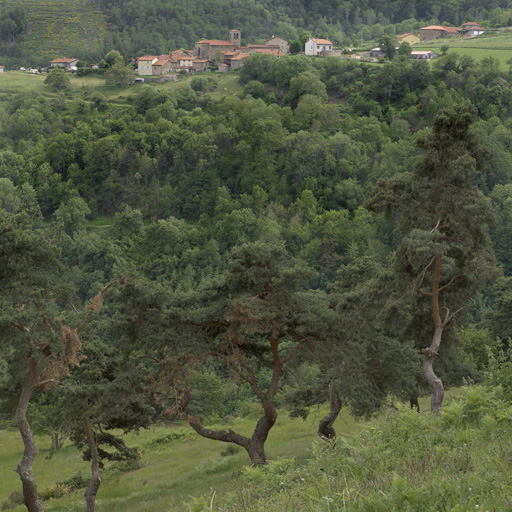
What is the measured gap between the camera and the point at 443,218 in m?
15.4

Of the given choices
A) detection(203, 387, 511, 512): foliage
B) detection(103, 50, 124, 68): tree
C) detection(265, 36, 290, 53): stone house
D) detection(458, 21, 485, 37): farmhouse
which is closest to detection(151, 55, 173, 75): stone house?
detection(103, 50, 124, 68): tree

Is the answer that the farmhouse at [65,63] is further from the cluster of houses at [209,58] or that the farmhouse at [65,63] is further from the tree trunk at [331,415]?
the tree trunk at [331,415]

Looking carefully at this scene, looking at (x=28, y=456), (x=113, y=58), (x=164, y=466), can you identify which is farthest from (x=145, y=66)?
(x=28, y=456)

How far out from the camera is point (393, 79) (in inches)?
3191

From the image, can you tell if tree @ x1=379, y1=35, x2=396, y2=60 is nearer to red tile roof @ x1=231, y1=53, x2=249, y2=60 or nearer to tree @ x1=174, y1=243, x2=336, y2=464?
red tile roof @ x1=231, y1=53, x2=249, y2=60

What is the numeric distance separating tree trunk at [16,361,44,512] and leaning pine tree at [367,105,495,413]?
8.81m

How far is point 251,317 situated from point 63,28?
149m

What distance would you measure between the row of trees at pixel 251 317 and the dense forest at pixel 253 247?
0.06 metres

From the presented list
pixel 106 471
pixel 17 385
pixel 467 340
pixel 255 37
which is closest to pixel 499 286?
pixel 467 340

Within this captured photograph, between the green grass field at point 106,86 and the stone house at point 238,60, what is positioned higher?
the stone house at point 238,60

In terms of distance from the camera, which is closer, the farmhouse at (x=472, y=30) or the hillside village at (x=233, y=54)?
the hillside village at (x=233, y=54)

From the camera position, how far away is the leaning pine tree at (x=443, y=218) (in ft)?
48.5

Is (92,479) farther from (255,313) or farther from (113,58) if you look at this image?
(113,58)

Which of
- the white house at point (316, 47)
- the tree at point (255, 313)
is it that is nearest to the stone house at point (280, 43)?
the white house at point (316, 47)
